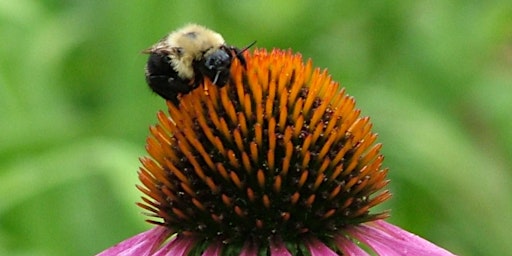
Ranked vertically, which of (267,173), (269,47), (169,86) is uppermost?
(269,47)

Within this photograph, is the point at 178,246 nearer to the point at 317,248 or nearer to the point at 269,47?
the point at 317,248

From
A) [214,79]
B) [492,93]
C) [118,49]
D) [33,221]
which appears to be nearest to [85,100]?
[118,49]

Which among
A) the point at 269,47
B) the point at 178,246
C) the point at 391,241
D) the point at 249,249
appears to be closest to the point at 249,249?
the point at 249,249

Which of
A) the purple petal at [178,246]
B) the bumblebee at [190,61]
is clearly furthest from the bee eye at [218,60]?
the purple petal at [178,246]

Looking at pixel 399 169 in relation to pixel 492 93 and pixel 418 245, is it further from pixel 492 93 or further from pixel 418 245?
pixel 418 245

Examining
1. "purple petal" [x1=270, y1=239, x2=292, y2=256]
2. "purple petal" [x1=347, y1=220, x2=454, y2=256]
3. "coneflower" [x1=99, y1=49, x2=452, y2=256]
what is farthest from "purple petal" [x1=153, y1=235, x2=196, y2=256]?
"purple petal" [x1=347, y1=220, x2=454, y2=256]

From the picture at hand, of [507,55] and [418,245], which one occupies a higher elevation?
[507,55]
